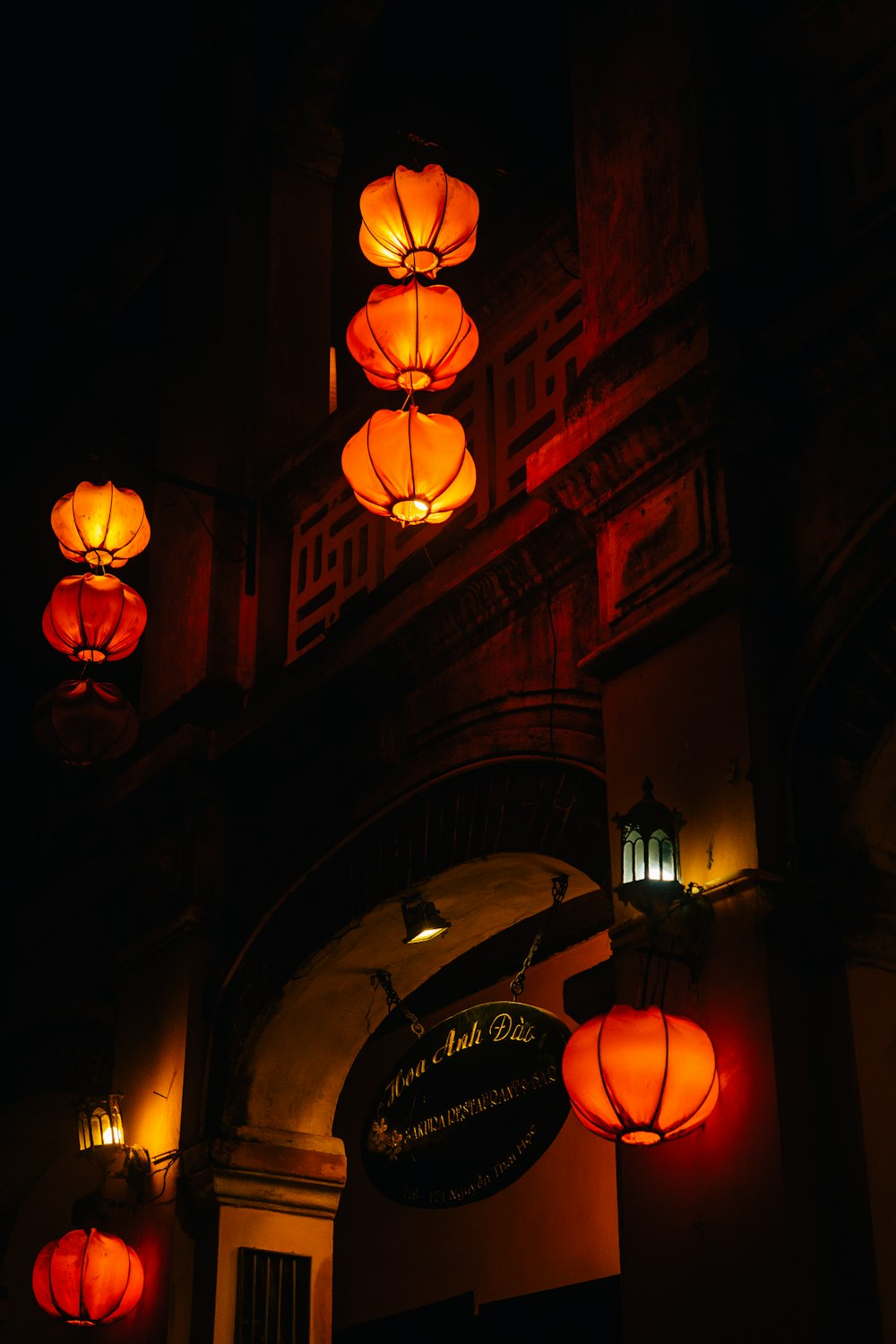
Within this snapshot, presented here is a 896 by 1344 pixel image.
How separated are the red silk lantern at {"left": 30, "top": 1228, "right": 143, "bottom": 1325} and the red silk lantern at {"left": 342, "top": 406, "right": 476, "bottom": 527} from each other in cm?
413

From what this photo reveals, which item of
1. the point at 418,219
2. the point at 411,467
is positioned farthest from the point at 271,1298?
the point at 418,219

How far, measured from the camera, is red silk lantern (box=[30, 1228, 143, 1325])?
8.49 meters

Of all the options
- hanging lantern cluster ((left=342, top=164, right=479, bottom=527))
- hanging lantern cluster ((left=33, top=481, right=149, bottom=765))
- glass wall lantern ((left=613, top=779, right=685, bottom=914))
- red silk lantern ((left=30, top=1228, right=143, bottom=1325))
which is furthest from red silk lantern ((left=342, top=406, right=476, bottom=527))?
red silk lantern ((left=30, top=1228, right=143, bottom=1325))

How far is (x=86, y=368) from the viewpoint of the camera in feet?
48.3

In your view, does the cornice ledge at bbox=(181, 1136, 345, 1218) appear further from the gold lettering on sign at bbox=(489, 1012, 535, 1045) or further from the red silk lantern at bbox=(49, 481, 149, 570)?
the red silk lantern at bbox=(49, 481, 149, 570)

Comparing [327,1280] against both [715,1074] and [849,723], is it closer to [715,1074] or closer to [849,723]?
[715,1074]

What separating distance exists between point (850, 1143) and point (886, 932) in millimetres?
817

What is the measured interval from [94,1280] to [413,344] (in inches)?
201

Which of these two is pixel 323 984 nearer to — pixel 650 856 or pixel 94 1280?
pixel 94 1280

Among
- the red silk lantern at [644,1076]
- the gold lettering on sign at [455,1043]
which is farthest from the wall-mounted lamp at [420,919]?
the red silk lantern at [644,1076]

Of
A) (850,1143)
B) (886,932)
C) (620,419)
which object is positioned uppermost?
(620,419)

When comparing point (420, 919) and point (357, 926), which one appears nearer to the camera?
point (420, 919)

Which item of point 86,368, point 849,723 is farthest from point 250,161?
point 849,723

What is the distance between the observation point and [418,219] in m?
8.21
